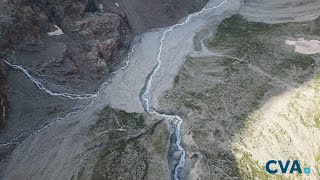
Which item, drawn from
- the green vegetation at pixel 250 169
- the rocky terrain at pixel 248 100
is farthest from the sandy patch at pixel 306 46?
the green vegetation at pixel 250 169

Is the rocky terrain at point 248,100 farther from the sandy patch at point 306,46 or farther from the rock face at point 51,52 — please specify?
the rock face at point 51,52

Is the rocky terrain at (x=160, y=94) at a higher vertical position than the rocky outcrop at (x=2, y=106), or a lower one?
lower

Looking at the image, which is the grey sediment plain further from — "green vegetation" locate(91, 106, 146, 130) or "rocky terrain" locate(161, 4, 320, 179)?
"rocky terrain" locate(161, 4, 320, 179)

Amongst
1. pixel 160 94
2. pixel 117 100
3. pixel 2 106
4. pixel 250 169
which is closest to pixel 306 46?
pixel 160 94

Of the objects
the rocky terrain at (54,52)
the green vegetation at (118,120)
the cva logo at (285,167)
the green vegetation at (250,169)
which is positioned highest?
the rocky terrain at (54,52)

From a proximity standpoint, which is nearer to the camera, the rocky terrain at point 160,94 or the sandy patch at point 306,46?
the rocky terrain at point 160,94

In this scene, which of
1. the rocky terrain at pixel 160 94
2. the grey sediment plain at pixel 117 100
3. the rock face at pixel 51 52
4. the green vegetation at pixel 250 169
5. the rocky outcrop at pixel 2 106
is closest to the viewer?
the green vegetation at pixel 250 169
